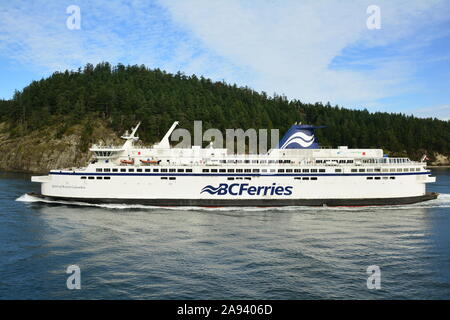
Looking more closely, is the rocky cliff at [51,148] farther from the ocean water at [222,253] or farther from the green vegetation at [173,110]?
the ocean water at [222,253]

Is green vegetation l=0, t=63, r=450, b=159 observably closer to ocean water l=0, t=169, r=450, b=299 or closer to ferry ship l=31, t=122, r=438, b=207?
ferry ship l=31, t=122, r=438, b=207

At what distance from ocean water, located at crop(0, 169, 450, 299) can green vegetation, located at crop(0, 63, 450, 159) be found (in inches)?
2220

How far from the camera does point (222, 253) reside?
1995 cm

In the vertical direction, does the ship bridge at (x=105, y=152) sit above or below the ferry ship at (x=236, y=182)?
above

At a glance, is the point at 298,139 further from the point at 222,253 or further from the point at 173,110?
the point at 173,110

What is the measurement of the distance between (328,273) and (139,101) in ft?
261

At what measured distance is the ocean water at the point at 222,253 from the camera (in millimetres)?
15422

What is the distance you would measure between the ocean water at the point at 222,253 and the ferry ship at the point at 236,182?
6.49 ft

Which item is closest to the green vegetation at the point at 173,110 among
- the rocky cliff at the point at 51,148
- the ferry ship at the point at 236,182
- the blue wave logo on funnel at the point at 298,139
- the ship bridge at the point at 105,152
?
the rocky cliff at the point at 51,148

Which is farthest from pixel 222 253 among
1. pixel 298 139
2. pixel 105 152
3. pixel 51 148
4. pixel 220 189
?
pixel 51 148

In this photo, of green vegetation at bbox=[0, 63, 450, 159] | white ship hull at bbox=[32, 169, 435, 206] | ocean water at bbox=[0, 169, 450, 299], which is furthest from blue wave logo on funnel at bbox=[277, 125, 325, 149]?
green vegetation at bbox=[0, 63, 450, 159]

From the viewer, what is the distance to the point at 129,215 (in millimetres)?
29438
